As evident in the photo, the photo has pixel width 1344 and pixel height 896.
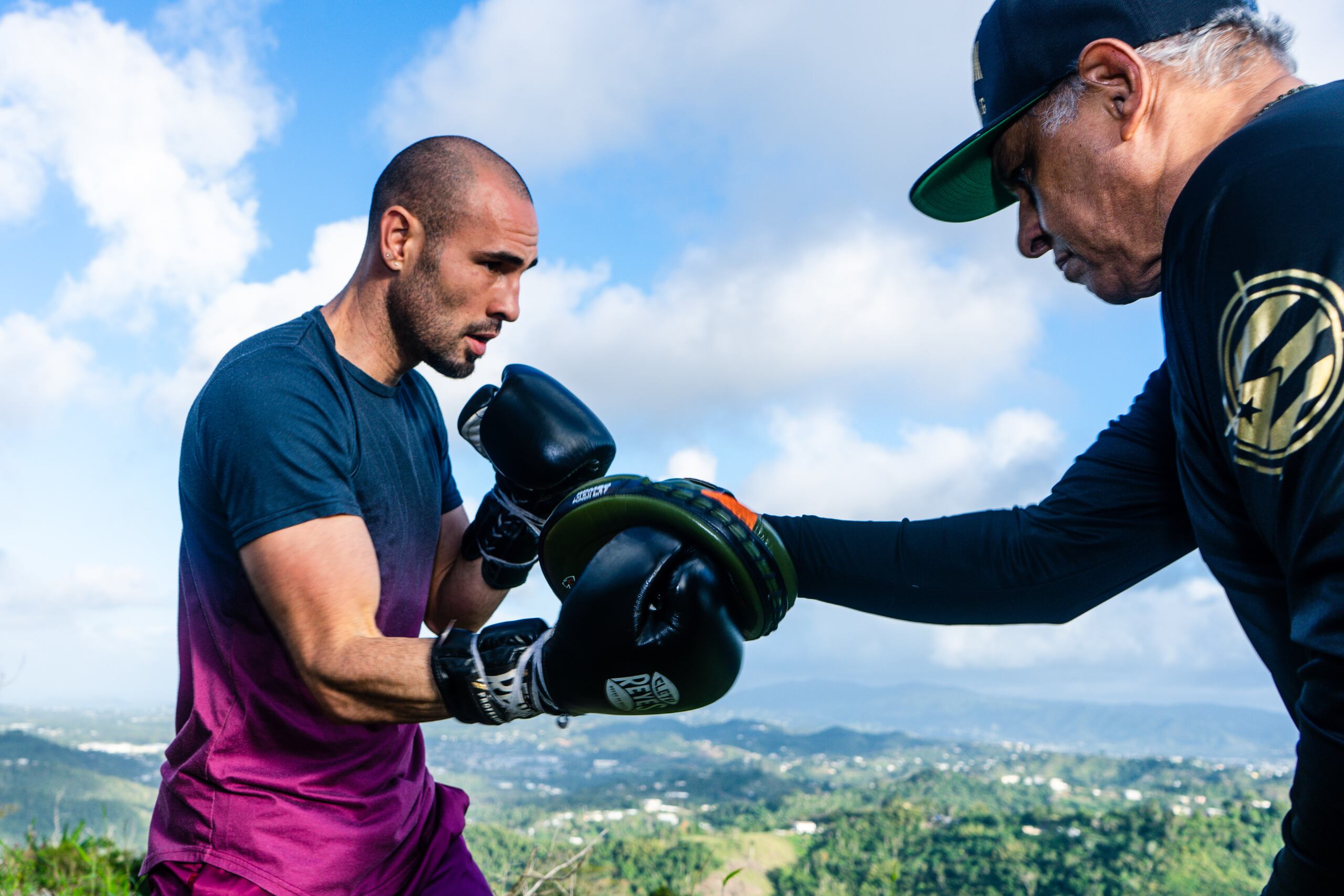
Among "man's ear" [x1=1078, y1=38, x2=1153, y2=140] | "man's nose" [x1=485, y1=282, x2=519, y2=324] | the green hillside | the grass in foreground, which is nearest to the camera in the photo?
"man's ear" [x1=1078, y1=38, x2=1153, y2=140]

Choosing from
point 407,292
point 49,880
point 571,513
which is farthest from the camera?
point 49,880

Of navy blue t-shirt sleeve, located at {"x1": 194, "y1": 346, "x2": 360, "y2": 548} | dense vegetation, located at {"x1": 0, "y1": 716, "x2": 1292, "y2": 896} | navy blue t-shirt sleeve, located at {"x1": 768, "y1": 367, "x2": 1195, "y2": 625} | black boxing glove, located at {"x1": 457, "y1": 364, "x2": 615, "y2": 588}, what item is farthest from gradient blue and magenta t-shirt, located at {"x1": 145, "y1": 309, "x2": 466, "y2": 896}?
dense vegetation, located at {"x1": 0, "y1": 716, "x2": 1292, "y2": 896}

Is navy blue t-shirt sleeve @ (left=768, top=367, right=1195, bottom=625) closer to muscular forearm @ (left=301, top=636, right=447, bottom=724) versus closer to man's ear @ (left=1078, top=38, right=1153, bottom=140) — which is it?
man's ear @ (left=1078, top=38, right=1153, bottom=140)

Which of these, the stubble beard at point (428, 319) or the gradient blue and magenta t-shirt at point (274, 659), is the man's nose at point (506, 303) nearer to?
the stubble beard at point (428, 319)

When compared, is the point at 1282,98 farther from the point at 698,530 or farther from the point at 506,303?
the point at 506,303

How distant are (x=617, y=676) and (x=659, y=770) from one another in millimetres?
92307

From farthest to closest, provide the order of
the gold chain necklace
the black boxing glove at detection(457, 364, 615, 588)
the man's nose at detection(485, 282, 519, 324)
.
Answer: the man's nose at detection(485, 282, 519, 324) → the black boxing glove at detection(457, 364, 615, 588) → the gold chain necklace

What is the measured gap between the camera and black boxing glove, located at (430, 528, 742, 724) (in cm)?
208

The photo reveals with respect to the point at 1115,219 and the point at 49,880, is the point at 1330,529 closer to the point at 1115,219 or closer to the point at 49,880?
the point at 1115,219

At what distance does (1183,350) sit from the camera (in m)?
1.73

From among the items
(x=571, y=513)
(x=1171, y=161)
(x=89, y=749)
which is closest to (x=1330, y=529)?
(x=1171, y=161)

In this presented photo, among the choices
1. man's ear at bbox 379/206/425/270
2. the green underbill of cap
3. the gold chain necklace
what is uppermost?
man's ear at bbox 379/206/425/270

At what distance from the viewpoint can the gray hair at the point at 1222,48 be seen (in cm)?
194

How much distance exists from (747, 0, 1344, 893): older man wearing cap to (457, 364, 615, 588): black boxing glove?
0.70 meters
